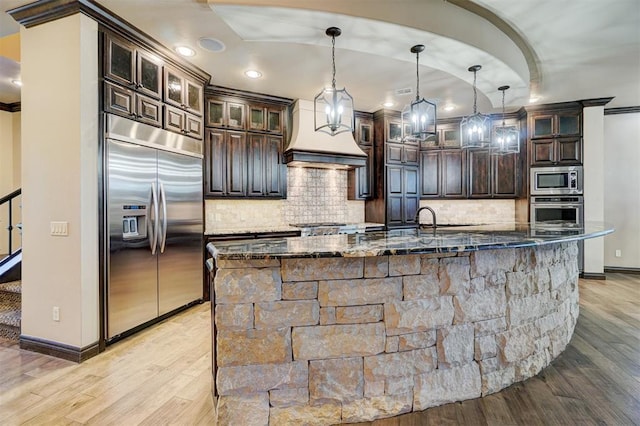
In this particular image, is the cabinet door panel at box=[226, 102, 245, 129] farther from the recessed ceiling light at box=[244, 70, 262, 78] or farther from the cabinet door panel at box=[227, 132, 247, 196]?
the recessed ceiling light at box=[244, 70, 262, 78]

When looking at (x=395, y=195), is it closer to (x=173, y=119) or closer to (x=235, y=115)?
(x=235, y=115)

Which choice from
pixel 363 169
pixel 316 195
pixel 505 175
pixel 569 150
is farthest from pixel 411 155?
pixel 569 150

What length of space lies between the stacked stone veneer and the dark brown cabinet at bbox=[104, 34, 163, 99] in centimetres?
229

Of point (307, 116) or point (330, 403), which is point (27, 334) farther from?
point (307, 116)

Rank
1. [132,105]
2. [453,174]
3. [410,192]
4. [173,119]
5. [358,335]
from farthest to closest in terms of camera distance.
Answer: [453,174] < [410,192] < [173,119] < [132,105] < [358,335]

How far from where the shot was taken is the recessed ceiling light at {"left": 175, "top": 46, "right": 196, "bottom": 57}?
127 inches

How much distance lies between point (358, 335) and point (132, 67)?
303 centimetres

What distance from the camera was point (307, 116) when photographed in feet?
15.5

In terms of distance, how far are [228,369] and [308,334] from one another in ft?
1.43

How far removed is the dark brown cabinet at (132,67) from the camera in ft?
9.04

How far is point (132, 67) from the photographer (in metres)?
2.97

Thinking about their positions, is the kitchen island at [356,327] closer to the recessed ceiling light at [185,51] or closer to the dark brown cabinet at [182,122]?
the dark brown cabinet at [182,122]

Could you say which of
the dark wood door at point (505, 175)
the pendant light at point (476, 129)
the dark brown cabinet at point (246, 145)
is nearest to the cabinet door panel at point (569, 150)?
the dark wood door at point (505, 175)

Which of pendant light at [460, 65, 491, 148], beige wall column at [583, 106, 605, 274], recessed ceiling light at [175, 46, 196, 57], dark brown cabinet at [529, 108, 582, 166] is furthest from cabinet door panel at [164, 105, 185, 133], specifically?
beige wall column at [583, 106, 605, 274]
